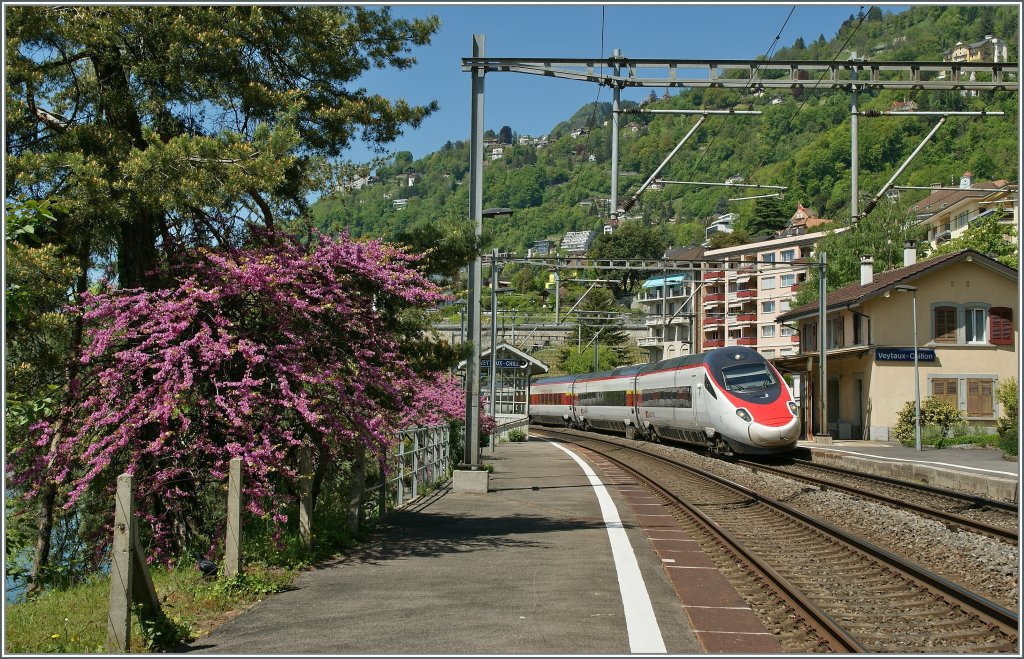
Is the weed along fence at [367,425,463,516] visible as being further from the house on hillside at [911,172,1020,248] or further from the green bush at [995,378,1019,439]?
the house on hillside at [911,172,1020,248]

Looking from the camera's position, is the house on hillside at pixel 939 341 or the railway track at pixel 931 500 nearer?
the railway track at pixel 931 500

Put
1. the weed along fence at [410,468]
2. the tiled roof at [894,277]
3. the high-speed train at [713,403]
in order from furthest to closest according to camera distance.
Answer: the tiled roof at [894,277] < the high-speed train at [713,403] < the weed along fence at [410,468]

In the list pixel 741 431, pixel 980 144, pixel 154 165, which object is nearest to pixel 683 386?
pixel 741 431

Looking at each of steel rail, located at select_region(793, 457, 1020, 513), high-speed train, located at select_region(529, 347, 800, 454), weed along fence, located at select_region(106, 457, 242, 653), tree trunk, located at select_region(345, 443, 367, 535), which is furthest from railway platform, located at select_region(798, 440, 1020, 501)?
weed along fence, located at select_region(106, 457, 242, 653)

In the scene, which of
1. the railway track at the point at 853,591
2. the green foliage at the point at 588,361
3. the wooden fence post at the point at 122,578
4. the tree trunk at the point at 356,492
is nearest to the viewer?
the wooden fence post at the point at 122,578

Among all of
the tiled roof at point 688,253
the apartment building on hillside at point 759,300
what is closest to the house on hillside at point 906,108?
the apartment building on hillside at point 759,300

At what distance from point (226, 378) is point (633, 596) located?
520 cm

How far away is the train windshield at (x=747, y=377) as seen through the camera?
28.9 meters

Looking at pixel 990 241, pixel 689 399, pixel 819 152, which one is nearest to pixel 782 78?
pixel 689 399

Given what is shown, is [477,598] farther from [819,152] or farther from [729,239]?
[729,239]

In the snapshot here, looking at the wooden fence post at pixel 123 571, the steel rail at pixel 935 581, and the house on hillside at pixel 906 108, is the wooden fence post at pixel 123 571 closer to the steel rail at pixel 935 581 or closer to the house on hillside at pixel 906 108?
the steel rail at pixel 935 581

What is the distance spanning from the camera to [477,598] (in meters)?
8.87

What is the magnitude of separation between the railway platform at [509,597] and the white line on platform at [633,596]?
0.5 inches

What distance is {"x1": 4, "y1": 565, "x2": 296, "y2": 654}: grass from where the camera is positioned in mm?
7156
